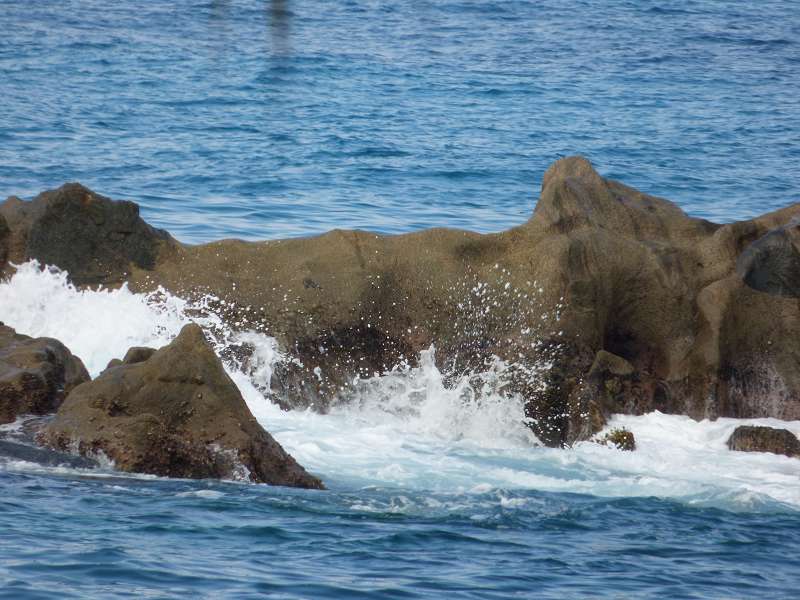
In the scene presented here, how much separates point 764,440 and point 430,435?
10.7ft

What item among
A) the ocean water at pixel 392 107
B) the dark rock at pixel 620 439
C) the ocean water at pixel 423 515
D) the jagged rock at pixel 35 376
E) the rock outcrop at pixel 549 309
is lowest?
the ocean water at pixel 423 515

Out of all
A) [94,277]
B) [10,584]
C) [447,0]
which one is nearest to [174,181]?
[94,277]

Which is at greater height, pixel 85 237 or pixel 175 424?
pixel 85 237

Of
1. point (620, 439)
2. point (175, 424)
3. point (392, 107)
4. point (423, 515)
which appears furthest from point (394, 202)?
point (423, 515)

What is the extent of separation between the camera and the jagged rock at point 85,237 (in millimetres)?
14703

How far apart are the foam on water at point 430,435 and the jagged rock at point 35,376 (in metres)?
1.22

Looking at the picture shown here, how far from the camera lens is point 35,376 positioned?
11.7 m

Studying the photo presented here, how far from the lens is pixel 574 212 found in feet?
48.4

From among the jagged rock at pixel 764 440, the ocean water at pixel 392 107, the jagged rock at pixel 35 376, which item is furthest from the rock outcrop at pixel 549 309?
the ocean water at pixel 392 107

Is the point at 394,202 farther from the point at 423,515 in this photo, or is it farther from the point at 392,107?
the point at 423,515

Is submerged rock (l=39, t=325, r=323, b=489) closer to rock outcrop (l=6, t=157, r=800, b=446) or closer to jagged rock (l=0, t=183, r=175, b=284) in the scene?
rock outcrop (l=6, t=157, r=800, b=446)

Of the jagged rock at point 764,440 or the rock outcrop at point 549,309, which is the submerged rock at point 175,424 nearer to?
the rock outcrop at point 549,309

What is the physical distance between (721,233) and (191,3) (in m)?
30.4

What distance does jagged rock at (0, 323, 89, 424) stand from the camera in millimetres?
11484
